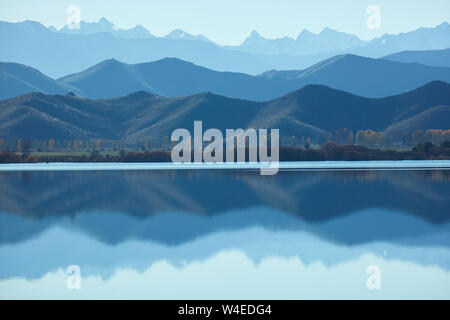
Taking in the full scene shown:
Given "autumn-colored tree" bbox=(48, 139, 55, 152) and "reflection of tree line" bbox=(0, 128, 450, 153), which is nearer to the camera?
"reflection of tree line" bbox=(0, 128, 450, 153)

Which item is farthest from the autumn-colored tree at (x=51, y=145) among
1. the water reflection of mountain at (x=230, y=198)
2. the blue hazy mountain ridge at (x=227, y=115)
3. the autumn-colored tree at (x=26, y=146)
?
the water reflection of mountain at (x=230, y=198)

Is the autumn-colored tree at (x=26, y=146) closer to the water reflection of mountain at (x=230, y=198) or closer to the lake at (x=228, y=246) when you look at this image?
the water reflection of mountain at (x=230, y=198)

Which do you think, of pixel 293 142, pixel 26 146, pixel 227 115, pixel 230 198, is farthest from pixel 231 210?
pixel 227 115

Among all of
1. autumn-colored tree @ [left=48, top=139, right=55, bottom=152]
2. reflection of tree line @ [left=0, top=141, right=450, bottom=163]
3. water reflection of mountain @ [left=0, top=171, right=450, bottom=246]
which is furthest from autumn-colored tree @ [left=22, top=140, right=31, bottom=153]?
water reflection of mountain @ [left=0, top=171, right=450, bottom=246]

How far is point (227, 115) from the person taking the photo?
17338 cm

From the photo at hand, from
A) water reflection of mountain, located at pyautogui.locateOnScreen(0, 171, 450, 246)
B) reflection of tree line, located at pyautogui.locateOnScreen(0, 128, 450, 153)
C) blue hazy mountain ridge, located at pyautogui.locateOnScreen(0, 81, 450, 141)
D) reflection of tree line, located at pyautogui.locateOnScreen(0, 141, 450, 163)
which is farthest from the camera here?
blue hazy mountain ridge, located at pyautogui.locateOnScreen(0, 81, 450, 141)

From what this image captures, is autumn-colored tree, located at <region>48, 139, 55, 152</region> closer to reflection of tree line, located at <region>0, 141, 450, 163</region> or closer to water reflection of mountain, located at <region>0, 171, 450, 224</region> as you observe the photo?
reflection of tree line, located at <region>0, 141, 450, 163</region>

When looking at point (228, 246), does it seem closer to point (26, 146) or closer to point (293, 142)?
point (26, 146)

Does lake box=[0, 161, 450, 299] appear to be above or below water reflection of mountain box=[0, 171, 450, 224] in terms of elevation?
below

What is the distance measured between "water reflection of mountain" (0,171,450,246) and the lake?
0.16ft

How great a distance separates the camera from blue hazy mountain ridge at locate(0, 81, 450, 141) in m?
148

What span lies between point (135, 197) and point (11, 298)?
16.2 m

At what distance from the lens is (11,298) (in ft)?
35.1
